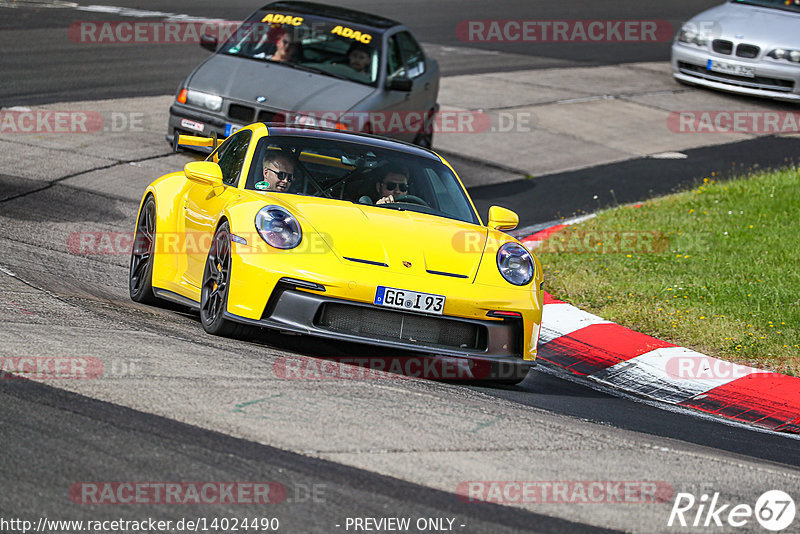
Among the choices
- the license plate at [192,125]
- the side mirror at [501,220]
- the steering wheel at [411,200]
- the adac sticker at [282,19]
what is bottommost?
the license plate at [192,125]

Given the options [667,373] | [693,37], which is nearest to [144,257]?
[667,373]

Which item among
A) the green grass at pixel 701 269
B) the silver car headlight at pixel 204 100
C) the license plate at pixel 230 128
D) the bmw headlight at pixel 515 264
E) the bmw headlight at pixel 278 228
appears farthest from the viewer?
the silver car headlight at pixel 204 100

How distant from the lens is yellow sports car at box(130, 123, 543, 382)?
621cm

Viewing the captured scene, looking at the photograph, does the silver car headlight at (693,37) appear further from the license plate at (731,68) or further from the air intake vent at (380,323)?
the air intake vent at (380,323)

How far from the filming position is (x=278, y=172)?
7.36 metres

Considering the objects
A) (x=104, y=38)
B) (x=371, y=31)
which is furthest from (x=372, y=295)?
(x=104, y=38)

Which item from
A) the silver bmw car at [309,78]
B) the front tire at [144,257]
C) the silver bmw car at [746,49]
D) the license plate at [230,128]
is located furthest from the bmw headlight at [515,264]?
the silver bmw car at [746,49]

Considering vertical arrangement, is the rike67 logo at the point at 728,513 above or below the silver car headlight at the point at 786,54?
above

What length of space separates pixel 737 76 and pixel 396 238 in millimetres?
13807

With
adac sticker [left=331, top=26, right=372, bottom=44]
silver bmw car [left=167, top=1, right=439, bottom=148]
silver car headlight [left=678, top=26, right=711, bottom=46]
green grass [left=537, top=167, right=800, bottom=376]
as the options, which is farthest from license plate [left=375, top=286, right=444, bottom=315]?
silver car headlight [left=678, top=26, right=711, bottom=46]

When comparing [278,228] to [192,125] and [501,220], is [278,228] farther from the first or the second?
[192,125]

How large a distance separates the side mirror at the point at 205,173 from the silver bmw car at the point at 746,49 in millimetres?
13346

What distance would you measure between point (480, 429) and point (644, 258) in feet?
18.7

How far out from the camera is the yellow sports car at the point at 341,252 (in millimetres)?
6215
